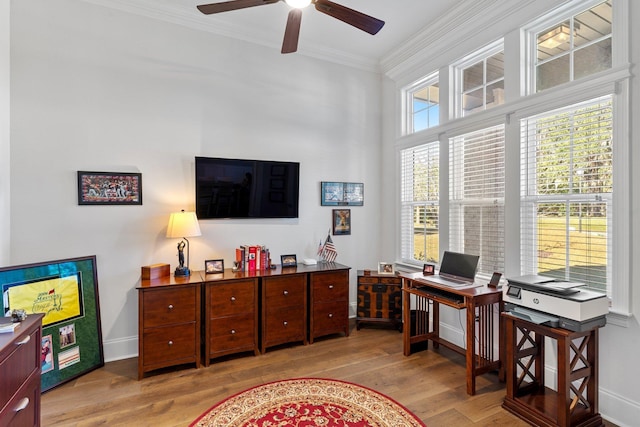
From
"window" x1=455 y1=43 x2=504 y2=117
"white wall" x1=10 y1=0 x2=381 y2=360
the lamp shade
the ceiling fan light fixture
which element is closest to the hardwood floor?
"white wall" x1=10 y1=0 x2=381 y2=360

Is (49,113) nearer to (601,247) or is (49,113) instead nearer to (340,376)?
(340,376)

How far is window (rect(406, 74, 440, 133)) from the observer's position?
12.5 ft

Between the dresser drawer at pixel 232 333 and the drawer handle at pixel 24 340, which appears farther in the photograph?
the dresser drawer at pixel 232 333

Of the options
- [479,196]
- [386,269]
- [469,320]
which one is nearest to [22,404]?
[469,320]

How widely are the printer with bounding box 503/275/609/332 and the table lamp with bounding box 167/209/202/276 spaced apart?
2732 millimetres

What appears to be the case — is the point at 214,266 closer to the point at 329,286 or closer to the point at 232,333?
the point at 232,333

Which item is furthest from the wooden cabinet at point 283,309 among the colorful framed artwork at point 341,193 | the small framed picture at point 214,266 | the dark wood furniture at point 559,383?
the dark wood furniture at point 559,383

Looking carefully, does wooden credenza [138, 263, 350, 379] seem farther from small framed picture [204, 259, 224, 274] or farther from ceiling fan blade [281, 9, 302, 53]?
ceiling fan blade [281, 9, 302, 53]

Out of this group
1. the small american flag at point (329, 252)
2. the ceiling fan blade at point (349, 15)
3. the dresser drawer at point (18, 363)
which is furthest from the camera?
the small american flag at point (329, 252)

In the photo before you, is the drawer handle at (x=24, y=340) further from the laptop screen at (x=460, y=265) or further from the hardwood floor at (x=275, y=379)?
the laptop screen at (x=460, y=265)

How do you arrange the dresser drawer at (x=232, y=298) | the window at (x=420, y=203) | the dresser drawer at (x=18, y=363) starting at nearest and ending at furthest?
the dresser drawer at (x=18, y=363) → the dresser drawer at (x=232, y=298) → the window at (x=420, y=203)

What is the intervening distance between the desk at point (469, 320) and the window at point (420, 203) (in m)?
0.67

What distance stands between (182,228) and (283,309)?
49.6 inches

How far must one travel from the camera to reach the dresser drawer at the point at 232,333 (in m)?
2.97
